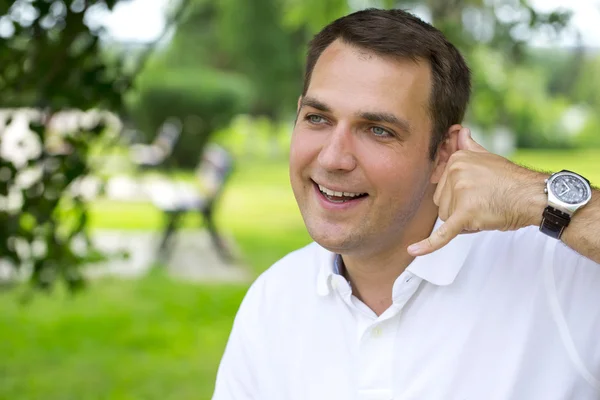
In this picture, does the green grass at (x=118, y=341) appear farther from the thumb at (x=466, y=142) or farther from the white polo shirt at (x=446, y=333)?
the thumb at (x=466, y=142)

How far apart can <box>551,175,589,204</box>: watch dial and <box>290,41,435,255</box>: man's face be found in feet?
1.24

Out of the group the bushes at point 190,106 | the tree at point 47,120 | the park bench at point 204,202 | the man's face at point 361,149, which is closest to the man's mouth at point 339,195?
the man's face at point 361,149

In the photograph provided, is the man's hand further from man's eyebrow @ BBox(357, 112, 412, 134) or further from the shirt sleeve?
the shirt sleeve

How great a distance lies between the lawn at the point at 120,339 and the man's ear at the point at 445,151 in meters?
2.06

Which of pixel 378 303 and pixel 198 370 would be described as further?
pixel 198 370

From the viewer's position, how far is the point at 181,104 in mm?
14836

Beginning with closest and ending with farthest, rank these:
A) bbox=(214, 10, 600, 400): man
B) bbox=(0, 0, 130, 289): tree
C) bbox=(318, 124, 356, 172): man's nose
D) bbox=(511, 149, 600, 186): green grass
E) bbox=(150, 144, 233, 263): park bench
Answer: bbox=(214, 10, 600, 400): man, bbox=(318, 124, 356, 172): man's nose, bbox=(0, 0, 130, 289): tree, bbox=(150, 144, 233, 263): park bench, bbox=(511, 149, 600, 186): green grass

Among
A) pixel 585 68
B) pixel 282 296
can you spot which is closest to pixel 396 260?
pixel 282 296

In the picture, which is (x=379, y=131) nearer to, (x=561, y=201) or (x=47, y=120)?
(x=561, y=201)

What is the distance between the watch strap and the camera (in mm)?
1736

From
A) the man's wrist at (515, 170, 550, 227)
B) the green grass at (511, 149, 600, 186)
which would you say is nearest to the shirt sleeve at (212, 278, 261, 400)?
the man's wrist at (515, 170, 550, 227)

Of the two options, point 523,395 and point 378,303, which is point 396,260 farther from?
point 523,395

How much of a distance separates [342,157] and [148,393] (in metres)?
4.16

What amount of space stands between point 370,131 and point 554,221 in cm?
48
